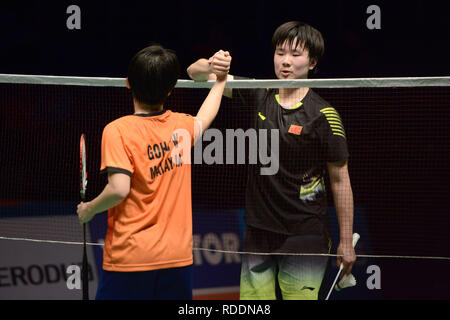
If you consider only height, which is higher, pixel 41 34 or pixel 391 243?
pixel 41 34

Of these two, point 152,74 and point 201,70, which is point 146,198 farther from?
point 201,70

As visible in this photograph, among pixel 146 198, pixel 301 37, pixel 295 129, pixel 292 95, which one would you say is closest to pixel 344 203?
pixel 295 129

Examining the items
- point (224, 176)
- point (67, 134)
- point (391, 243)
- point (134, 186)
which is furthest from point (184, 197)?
point (391, 243)

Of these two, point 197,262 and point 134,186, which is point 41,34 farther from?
point 134,186

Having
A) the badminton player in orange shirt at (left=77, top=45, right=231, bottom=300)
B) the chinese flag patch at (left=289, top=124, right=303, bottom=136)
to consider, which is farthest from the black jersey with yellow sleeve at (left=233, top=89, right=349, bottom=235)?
the badminton player in orange shirt at (left=77, top=45, right=231, bottom=300)

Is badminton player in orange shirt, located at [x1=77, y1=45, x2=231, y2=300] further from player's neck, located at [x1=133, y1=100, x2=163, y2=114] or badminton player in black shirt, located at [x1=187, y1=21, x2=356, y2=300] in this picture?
badminton player in black shirt, located at [x1=187, y1=21, x2=356, y2=300]

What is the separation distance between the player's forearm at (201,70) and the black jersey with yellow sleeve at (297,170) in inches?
16.0

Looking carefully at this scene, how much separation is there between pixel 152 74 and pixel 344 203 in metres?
1.37

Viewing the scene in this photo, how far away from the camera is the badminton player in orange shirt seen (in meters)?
2.40

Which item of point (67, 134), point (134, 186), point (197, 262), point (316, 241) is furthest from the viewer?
point (197, 262)

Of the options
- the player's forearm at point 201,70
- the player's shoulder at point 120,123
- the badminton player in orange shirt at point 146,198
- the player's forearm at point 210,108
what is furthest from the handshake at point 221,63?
the player's shoulder at point 120,123

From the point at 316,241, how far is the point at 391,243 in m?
1.61

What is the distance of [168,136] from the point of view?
97.8 inches

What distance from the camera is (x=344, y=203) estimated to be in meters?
3.24
